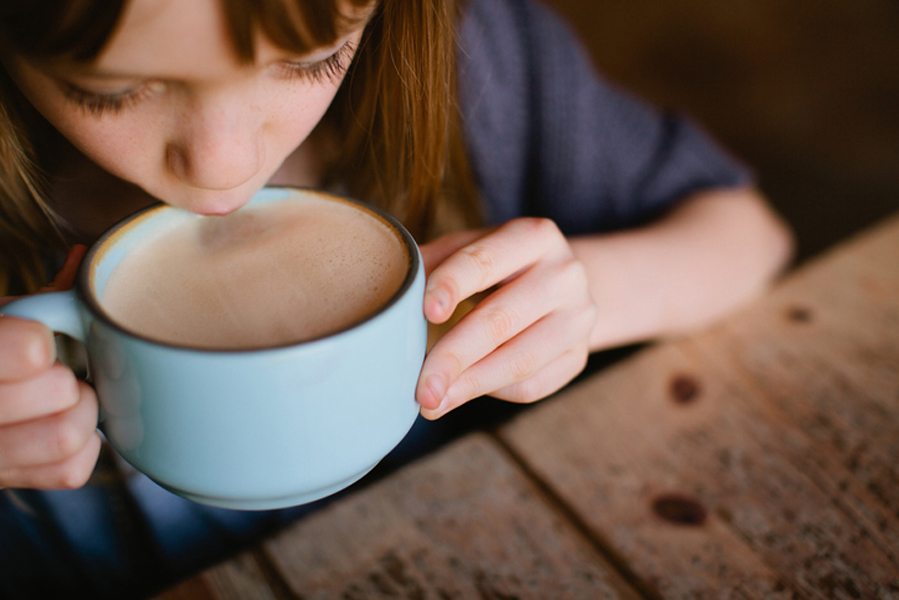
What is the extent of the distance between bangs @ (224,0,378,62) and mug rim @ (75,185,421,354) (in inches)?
4.4

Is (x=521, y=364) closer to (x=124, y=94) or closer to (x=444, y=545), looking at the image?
(x=444, y=545)

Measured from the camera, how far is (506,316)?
19.1 inches

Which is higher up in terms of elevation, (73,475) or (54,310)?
(54,310)

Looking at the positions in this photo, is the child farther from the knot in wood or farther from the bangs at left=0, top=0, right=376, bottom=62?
the knot in wood

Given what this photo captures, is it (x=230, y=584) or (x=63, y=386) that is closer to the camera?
(x=63, y=386)

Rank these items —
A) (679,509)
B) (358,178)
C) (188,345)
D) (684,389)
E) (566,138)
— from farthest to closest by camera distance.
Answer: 1. (566,138)
2. (358,178)
3. (684,389)
4. (679,509)
5. (188,345)

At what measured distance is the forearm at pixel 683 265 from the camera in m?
0.76

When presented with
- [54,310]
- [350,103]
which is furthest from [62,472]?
[350,103]

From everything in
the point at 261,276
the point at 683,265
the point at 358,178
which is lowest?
the point at 683,265

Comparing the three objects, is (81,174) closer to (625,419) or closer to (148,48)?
(148,48)

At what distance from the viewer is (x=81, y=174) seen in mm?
679

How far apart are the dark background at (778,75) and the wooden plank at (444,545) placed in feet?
6.54

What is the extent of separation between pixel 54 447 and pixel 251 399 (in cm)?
15

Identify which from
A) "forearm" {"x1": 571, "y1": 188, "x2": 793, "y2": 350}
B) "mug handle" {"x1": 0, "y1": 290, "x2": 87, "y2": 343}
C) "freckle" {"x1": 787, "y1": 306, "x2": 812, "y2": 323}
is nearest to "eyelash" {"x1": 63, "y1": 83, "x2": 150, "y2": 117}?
"mug handle" {"x1": 0, "y1": 290, "x2": 87, "y2": 343}
